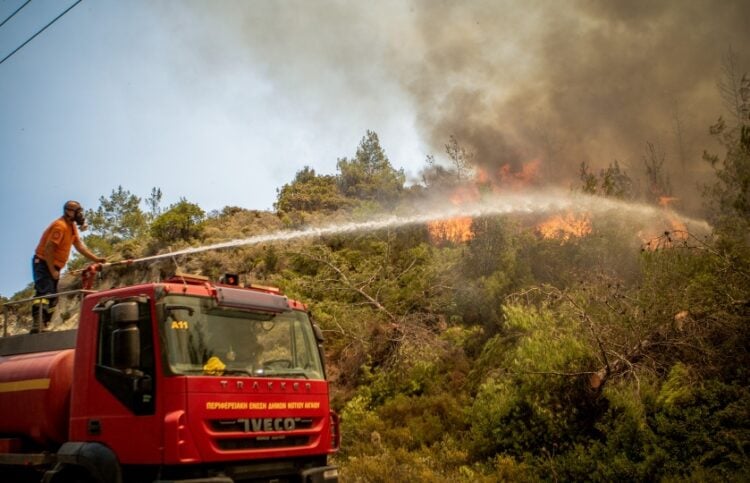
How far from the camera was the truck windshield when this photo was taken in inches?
222

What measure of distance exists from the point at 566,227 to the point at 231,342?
41.8 ft

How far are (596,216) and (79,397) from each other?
1287 cm

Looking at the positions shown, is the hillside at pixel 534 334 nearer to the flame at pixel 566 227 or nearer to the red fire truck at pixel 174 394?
the flame at pixel 566 227

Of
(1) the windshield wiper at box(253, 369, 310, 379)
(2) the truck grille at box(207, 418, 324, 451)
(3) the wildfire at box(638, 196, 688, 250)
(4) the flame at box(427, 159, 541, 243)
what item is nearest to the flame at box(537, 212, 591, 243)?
(3) the wildfire at box(638, 196, 688, 250)

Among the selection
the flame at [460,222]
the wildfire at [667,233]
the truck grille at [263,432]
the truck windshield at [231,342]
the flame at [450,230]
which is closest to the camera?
the truck grille at [263,432]

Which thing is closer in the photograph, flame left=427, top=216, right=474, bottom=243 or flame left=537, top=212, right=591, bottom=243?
flame left=537, top=212, right=591, bottom=243

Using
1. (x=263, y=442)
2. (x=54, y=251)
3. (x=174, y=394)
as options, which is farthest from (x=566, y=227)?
(x=174, y=394)

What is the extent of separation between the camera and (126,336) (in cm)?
547

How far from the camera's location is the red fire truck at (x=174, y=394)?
5395 mm

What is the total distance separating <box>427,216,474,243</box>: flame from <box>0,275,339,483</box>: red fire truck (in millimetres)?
11169

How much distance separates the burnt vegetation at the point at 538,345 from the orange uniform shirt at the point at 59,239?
220 inches

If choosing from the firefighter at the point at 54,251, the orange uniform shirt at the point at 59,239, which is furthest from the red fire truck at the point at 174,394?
the orange uniform shirt at the point at 59,239

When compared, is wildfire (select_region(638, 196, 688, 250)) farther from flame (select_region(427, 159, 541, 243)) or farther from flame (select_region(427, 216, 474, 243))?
flame (select_region(427, 216, 474, 243))

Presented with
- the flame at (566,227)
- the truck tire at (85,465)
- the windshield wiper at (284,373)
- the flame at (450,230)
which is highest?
the flame at (450,230)
